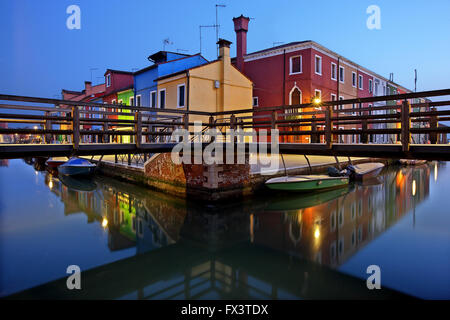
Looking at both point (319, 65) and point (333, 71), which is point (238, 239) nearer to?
point (319, 65)

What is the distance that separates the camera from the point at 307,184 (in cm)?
1434

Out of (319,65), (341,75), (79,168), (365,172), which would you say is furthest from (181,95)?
(341,75)

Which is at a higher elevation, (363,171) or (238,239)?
(363,171)

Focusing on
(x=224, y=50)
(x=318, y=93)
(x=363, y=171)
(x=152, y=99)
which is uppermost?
(x=224, y=50)

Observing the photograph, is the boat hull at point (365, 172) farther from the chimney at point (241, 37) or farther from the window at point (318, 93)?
the chimney at point (241, 37)

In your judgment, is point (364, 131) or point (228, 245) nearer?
point (364, 131)

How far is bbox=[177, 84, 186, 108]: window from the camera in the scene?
755 inches

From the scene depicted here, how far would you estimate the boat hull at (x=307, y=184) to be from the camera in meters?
13.8

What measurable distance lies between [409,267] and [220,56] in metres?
16.6

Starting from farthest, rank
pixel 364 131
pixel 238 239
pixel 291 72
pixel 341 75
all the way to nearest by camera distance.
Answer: pixel 341 75 < pixel 291 72 < pixel 238 239 < pixel 364 131

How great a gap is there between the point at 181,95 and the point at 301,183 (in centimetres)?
974

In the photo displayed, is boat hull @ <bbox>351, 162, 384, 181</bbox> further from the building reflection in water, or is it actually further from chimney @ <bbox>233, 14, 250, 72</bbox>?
chimney @ <bbox>233, 14, 250, 72</bbox>

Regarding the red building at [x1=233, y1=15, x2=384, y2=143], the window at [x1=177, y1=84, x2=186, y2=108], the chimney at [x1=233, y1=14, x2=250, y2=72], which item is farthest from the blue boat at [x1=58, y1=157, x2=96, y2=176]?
the chimney at [x1=233, y1=14, x2=250, y2=72]

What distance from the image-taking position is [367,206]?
43.5 ft
